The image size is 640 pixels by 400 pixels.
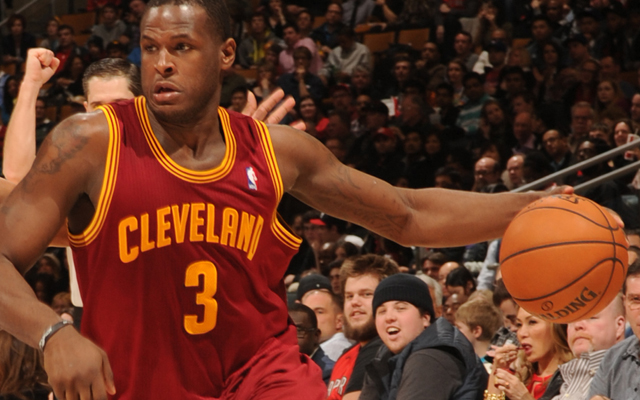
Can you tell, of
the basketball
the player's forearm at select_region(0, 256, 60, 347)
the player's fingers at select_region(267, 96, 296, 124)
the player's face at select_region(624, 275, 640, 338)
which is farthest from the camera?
the player's face at select_region(624, 275, 640, 338)

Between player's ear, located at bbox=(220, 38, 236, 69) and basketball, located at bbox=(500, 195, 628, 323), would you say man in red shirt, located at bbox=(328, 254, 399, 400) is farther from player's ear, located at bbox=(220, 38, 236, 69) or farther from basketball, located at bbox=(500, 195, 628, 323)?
player's ear, located at bbox=(220, 38, 236, 69)

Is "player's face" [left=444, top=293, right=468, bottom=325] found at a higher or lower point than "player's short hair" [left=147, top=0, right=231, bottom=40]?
lower

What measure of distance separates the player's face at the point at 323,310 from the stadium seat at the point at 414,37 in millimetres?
6965

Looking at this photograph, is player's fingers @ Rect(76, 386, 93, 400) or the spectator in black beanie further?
the spectator in black beanie

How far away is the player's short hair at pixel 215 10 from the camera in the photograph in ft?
9.14

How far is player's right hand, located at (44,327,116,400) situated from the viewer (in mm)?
2135

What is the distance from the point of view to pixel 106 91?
12.8 feet

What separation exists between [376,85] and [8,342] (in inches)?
349

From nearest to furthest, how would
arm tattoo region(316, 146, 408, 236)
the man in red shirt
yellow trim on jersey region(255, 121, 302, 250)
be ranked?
yellow trim on jersey region(255, 121, 302, 250)
arm tattoo region(316, 146, 408, 236)
the man in red shirt

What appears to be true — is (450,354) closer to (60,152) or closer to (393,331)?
(393,331)

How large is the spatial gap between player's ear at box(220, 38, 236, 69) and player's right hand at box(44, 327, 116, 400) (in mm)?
1073

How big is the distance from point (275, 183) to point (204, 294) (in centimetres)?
42

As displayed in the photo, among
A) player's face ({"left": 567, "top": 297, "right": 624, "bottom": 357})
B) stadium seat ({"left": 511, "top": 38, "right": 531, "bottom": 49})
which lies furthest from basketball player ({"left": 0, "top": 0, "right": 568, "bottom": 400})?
stadium seat ({"left": 511, "top": 38, "right": 531, "bottom": 49})

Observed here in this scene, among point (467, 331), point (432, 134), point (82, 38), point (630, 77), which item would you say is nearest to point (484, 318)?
point (467, 331)
